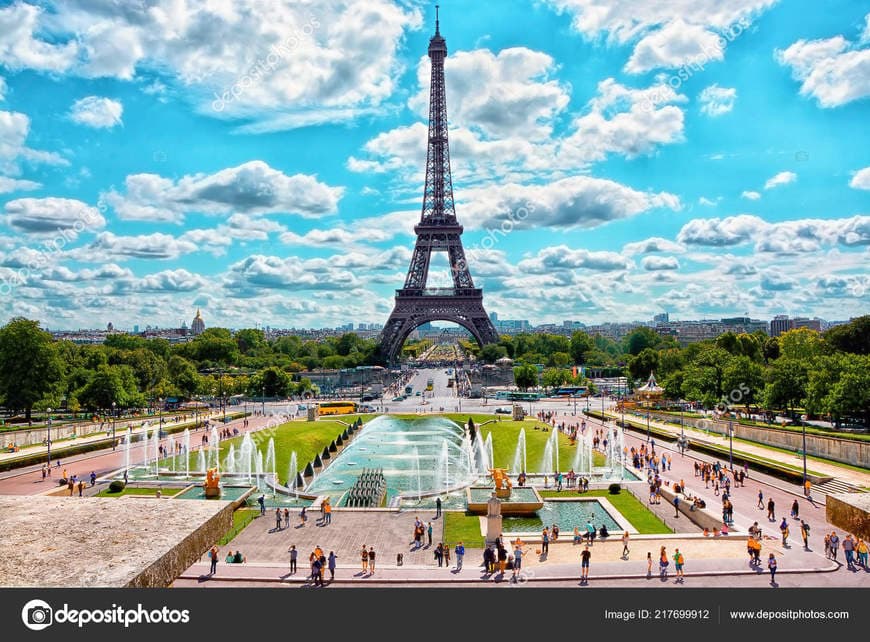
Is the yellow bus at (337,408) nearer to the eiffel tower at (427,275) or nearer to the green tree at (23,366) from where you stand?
the green tree at (23,366)

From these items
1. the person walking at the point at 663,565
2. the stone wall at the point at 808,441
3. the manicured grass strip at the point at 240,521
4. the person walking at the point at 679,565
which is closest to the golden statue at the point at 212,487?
the manicured grass strip at the point at 240,521

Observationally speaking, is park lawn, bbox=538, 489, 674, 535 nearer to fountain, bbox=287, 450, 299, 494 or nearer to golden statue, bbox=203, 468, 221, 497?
fountain, bbox=287, 450, 299, 494

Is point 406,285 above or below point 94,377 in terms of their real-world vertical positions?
above

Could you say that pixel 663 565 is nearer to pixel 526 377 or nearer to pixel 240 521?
pixel 240 521
